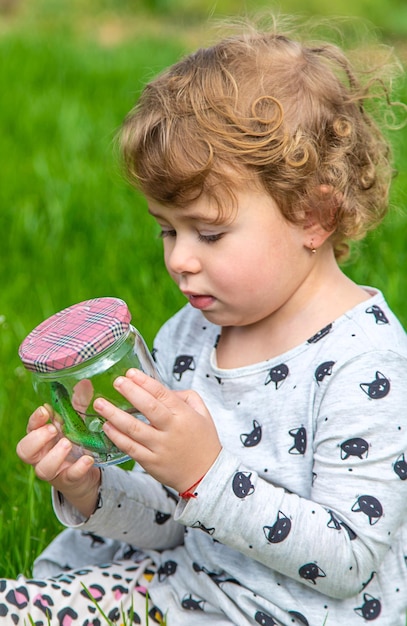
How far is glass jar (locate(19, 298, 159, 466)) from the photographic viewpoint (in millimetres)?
1458

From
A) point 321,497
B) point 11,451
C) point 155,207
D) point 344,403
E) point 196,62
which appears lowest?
point 11,451

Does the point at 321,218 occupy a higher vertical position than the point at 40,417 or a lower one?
higher

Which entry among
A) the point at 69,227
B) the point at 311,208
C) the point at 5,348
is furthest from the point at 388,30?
the point at 311,208

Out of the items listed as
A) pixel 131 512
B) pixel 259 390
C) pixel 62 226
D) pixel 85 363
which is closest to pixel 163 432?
pixel 85 363

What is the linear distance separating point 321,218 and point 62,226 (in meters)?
1.80

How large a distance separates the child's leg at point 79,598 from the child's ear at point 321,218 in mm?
739

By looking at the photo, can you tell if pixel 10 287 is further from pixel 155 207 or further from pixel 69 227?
pixel 155 207

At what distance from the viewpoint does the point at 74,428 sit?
61.6 inches

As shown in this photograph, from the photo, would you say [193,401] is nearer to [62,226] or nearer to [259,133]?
[259,133]

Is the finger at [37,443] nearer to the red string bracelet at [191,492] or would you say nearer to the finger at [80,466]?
the finger at [80,466]

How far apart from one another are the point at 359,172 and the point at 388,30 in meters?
7.09

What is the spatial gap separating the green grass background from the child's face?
1.32 feet

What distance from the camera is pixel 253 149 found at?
5.39 feet

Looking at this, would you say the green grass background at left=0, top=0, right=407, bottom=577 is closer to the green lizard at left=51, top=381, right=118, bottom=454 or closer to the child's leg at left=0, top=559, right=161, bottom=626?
the child's leg at left=0, top=559, right=161, bottom=626
